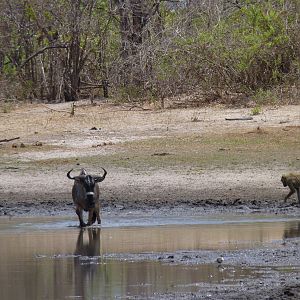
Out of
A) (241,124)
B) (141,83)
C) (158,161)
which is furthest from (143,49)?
(158,161)

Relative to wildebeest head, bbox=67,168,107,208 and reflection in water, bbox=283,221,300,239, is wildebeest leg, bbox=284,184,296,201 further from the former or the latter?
wildebeest head, bbox=67,168,107,208

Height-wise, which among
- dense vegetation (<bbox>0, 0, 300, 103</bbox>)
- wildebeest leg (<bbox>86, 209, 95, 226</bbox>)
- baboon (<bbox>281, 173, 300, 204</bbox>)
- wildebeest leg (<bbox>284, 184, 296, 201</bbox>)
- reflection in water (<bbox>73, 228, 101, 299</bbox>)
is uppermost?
dense vegetation (<bbox>0, 0, 300, 103</bbox>)

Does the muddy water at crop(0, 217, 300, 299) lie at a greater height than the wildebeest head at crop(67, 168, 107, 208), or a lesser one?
lesser

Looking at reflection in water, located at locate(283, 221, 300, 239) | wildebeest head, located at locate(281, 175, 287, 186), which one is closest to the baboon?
wildebeest head, located at locate(281, 175, 287, 186)

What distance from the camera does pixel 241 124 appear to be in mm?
20828

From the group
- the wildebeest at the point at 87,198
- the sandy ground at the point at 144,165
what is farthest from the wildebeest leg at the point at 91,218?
the sandy ground at the point at 144,165

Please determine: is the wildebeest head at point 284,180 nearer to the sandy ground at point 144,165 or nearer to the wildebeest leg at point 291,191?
the wildebeest leg at point 291,191

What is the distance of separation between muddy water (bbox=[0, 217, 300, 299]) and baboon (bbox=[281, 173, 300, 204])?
1.15 m

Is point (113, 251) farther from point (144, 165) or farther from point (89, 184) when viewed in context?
point (144, 165)

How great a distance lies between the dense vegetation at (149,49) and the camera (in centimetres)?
2362

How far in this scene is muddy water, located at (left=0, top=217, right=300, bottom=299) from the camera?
969 cm

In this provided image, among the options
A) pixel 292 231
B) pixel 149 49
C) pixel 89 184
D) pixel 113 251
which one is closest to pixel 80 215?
pixel 89 184

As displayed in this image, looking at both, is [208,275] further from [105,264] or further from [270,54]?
[270,54]

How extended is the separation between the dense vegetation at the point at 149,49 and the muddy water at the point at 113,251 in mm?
8851
